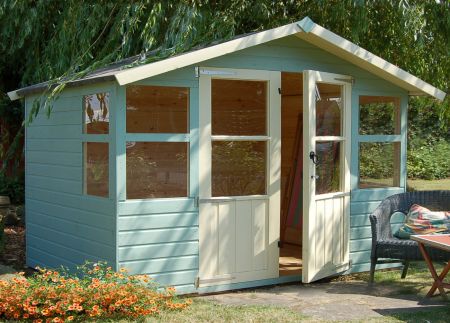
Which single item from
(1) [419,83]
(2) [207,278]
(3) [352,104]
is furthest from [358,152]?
(2) [207,278]

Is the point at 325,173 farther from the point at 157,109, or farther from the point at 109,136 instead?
the point at 109,136

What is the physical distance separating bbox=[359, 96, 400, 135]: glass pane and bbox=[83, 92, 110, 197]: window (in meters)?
2.98

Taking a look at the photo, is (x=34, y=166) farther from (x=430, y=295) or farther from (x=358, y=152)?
(x=430, y=295)

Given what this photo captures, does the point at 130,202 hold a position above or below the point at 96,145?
below

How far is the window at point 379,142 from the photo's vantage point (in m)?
7.91

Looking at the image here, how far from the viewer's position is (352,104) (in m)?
7.74

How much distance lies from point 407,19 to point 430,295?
13.6 feet

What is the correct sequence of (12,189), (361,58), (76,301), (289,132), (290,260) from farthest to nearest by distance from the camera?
1. (12,189)
2. (289,132)
3. (290,260)
4. (361,58)
5. (76,301)

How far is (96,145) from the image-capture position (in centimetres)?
675

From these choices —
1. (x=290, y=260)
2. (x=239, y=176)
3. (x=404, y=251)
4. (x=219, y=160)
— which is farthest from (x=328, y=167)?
(x=290, y=260)

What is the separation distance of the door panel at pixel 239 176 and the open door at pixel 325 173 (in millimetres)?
381

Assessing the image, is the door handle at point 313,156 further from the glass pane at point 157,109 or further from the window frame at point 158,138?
the glass pane at point 157,109

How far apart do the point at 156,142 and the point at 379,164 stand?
2.97m

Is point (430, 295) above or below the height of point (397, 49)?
below
